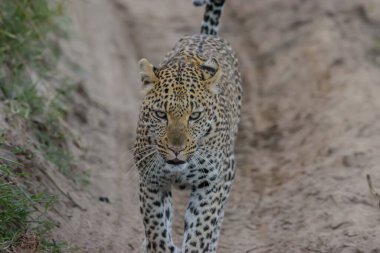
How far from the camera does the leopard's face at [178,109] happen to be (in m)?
7.56

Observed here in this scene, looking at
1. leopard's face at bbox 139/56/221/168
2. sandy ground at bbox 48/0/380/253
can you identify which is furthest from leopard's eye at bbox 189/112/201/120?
sandy ground at bbox 48/0/380/253

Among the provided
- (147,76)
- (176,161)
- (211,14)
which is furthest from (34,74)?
(176,161)

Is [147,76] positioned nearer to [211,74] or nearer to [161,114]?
[161,114]

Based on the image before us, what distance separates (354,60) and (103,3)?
22.5 feet

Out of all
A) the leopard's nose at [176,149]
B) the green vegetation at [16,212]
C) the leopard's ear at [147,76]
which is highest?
the leopard's ear at [147,76]

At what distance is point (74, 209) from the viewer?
380 inches

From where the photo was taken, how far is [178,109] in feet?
25.0

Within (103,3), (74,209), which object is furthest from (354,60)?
(103,3)

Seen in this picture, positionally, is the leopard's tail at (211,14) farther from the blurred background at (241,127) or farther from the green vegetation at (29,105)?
the green vegetation at (29,105)

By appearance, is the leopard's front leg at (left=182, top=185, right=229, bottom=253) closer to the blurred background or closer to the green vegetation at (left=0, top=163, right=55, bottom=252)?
the blurred background

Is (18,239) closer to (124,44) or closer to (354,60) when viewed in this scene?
(354,60)

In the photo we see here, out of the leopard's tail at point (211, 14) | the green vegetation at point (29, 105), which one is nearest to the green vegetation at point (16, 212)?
the green vegetation at point (29, 105)

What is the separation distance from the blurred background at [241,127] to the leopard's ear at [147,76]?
58.3 inches

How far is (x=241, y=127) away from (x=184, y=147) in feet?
19.2
